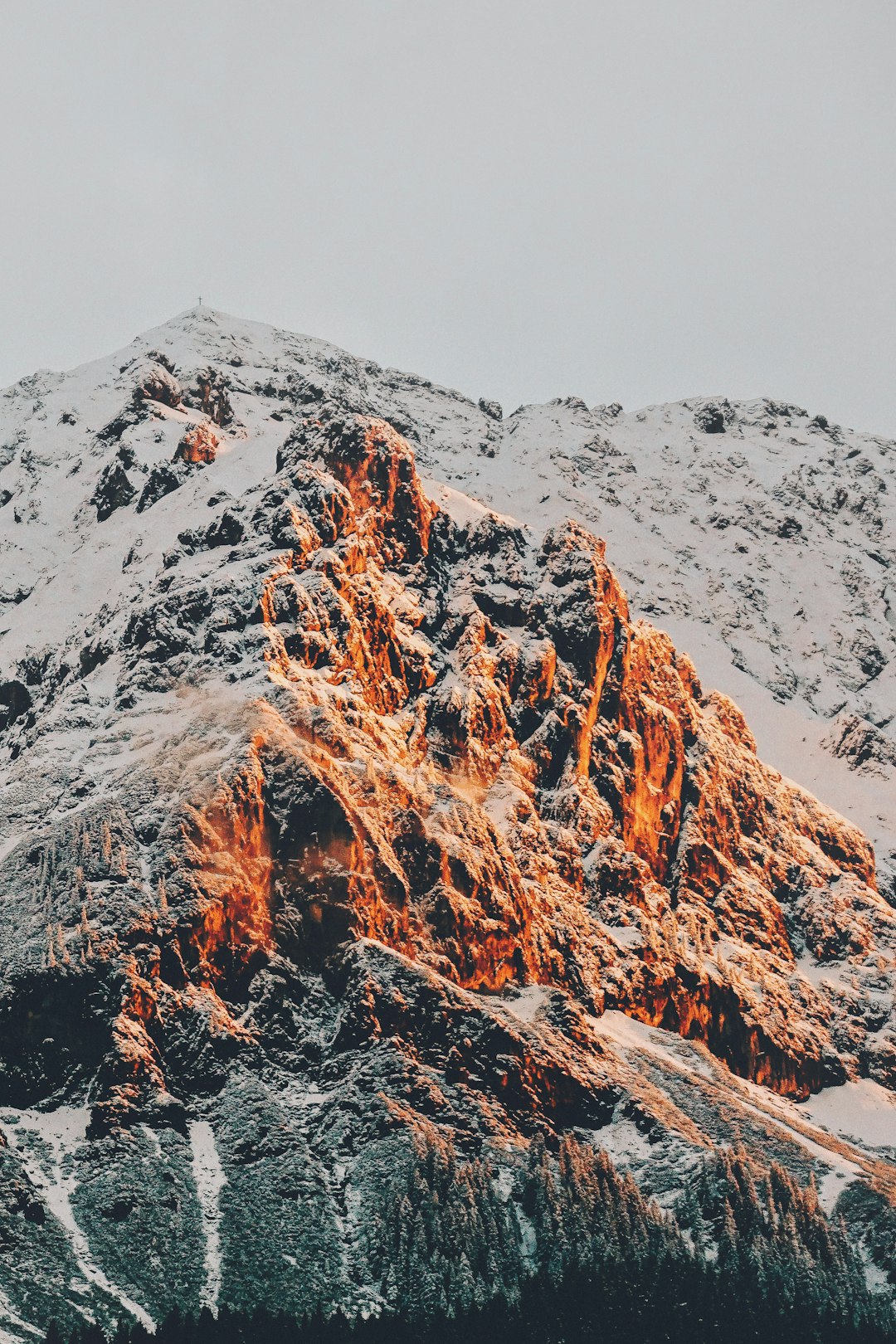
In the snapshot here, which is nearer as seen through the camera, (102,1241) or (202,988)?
(102,1241)

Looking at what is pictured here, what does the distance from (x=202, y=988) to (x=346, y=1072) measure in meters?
17.2

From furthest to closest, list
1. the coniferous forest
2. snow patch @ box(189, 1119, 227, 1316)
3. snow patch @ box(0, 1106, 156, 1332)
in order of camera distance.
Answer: snow patch @ box(189, 1119, 227, 1316) < snow patch @ box(0, 1106, 156, 1332) < the coniferous forest

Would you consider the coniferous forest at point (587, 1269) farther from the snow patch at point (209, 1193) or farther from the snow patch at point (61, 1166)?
the snow patch at point (61, 1166)

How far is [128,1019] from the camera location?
629 feet

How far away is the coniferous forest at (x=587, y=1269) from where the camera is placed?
167750mm

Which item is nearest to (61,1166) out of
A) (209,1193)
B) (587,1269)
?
(209,1193)

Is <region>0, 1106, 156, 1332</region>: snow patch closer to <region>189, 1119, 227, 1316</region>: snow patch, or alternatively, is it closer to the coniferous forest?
the coniferous forest

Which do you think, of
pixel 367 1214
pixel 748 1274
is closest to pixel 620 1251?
pixel 748 1274

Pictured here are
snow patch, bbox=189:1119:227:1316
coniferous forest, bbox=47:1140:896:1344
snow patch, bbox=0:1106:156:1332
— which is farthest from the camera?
snow patch, bbox=189:1119:227:1316

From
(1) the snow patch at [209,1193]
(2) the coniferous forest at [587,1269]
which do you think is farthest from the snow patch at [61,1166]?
(1) the snow patch at [209,1193]

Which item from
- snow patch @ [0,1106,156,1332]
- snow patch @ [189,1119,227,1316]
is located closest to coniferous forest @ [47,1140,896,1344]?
snow patch @ [189,1119,227,1316]

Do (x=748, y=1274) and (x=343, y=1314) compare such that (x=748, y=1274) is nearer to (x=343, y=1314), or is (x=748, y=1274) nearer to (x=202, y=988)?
(x=343, y=1314)

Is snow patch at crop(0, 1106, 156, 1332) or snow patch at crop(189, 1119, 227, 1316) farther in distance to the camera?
snow patch at crop(189, 1119, 227, 1316)

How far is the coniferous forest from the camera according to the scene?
168 m
